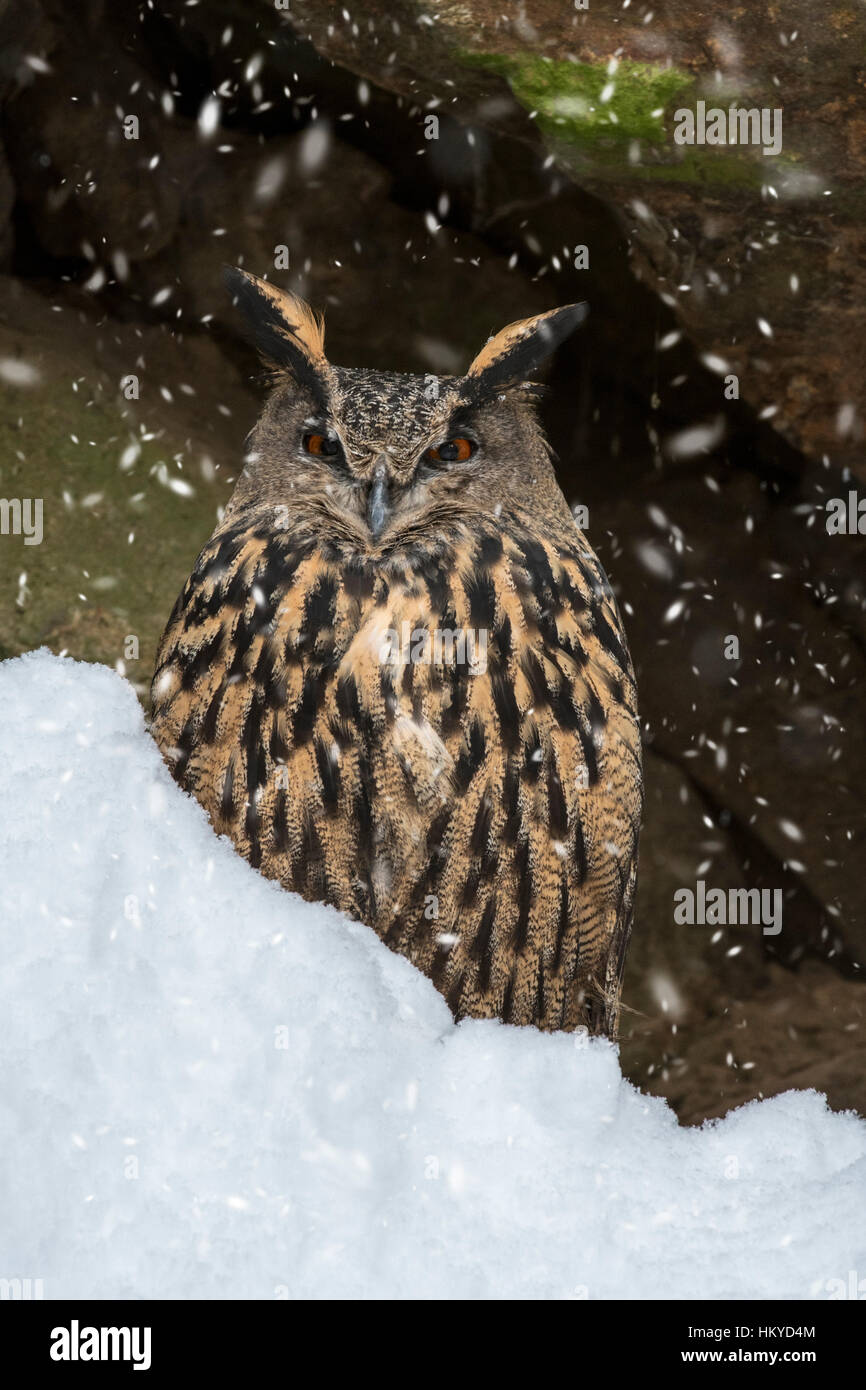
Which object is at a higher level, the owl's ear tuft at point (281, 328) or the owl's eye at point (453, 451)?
the owl's ear tuft at point (281, 328)

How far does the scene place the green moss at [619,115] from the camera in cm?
254

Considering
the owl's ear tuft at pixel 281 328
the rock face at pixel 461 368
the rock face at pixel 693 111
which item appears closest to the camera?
the owl's ear tuft at pixel 281 328

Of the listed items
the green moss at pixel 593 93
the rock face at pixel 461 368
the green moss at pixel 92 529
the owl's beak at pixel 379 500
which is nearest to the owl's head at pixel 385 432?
the owl's beak at pixel 379 500

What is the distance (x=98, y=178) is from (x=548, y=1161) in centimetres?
312

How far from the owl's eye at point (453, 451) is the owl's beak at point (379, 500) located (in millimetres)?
145

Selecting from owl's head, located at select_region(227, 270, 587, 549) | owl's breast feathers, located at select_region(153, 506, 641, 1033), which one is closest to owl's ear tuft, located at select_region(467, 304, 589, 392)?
owl's head, located at select_region(227, 270, 587, 549)

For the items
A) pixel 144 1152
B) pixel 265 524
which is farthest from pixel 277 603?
pixel 144 1152

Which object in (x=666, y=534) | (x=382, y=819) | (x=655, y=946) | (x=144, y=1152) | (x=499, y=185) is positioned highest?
(x=499, y=185)

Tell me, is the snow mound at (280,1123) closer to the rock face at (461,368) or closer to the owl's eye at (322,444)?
the owl's eye at (322,444)

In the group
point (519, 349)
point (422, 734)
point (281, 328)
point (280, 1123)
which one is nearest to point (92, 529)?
point (281, 328)

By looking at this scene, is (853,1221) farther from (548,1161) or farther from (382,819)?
(382,819)

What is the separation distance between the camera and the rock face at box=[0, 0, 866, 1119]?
11.5 ft

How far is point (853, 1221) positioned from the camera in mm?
1971

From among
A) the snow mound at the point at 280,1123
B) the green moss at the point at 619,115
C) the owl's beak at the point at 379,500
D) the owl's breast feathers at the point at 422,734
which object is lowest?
the snow mound at the point at 280,1123
